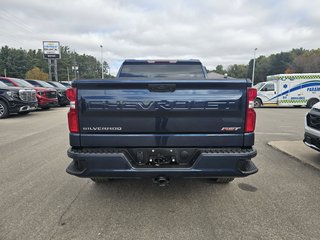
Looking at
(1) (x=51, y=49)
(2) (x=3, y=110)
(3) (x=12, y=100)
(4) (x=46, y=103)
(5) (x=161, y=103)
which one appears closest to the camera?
(5) (x=161, y=103)

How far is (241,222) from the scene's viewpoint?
104 inches

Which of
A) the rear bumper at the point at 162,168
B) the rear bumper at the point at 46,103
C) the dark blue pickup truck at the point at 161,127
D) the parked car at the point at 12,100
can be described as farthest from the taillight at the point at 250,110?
the rear bumper at the point at 46,103

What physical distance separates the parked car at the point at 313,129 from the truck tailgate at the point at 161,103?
8.41 ft

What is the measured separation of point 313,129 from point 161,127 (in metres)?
3.40

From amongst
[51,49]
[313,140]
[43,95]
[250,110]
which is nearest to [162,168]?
[250,110]

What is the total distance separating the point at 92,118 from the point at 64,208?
132 cm

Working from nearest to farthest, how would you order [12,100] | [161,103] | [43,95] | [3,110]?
[161,103]
[12,100]
[3,110]
[43,95]

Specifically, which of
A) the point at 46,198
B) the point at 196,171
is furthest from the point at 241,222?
the point at 46,198

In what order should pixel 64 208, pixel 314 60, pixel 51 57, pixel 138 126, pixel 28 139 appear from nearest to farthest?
pixel 138 126 < pixel 64 208 < pixel 28 139 < pixel 51 57 < pixel 314 60

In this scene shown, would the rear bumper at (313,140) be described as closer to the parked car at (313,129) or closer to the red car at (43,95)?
the parked car at (313,129)

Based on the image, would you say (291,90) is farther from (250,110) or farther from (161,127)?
(161,127)

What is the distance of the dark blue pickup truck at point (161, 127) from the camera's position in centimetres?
250

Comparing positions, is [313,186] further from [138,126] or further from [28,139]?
[28,139]

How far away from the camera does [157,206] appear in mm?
2992
